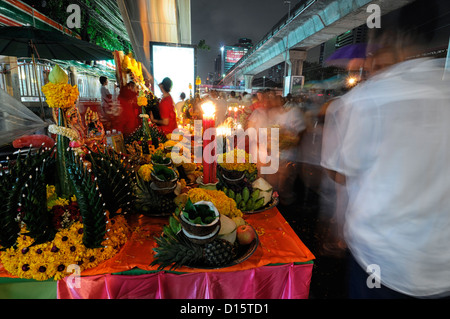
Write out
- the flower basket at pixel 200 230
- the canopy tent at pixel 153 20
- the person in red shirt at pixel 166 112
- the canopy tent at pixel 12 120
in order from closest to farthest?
the flower basket at pixel 200 230, the person in red shirt at pixel 166 112, the canopy tent at pixel 12 120, the canopy tent at pixel 153 20

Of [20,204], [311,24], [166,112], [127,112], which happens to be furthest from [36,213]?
[311,24]

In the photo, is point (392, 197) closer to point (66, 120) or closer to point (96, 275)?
point (96, 275)

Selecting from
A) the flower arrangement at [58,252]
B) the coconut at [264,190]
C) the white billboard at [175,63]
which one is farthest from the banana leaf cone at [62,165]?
the white billboard at [175,63]

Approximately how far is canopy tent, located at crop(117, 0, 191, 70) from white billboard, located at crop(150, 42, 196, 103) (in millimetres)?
965

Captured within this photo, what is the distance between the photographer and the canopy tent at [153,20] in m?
5.94

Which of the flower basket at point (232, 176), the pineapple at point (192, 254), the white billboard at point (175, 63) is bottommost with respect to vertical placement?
the pineapple at point (192, 254)

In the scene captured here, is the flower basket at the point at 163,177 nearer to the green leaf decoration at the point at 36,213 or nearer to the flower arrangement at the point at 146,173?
the flower arrangement at the point at 146,173

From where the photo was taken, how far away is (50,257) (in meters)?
1.02

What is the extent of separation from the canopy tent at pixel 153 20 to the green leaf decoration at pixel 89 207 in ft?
18.3

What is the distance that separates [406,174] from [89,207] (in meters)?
1.53

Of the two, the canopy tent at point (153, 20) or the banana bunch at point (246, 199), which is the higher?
the canopy tent at point (153, 20)

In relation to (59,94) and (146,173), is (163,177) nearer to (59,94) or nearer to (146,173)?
(146,173)

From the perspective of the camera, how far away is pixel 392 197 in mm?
1152

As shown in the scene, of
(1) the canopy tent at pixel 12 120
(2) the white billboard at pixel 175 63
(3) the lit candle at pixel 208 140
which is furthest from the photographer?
(2) the white billboard at pixel 175 63
